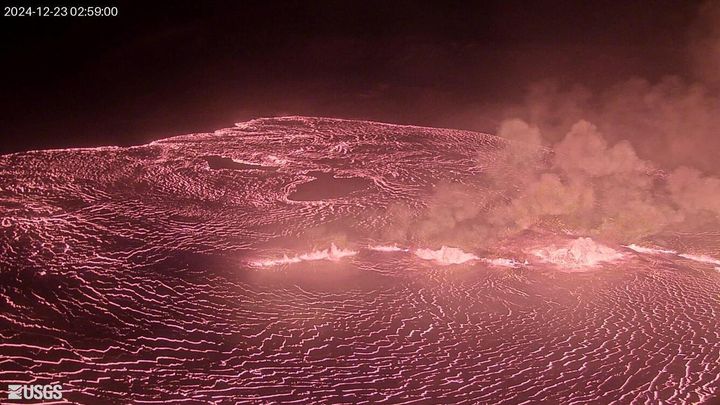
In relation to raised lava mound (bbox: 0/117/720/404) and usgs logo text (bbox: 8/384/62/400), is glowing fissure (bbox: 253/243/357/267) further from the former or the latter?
usgs logo text (bbox: 8/384/62/400)

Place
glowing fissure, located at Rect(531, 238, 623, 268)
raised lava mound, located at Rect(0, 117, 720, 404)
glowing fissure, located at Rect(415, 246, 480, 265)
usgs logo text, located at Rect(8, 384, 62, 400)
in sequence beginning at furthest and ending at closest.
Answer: glowing fissure, located at Rect(531, 238, 623, 268) < glowing fissure, located at Rect(415, 246, 480, 265) < raised lava mound, located at Rect(0, 117, 720, 404) < usgs logo text, located at Rect(8, 384, 62, 400)

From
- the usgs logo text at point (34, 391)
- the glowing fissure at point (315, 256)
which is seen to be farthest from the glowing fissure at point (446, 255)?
the usgs logo text at point (34, 391)

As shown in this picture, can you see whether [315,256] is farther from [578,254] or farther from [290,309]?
[578,254]

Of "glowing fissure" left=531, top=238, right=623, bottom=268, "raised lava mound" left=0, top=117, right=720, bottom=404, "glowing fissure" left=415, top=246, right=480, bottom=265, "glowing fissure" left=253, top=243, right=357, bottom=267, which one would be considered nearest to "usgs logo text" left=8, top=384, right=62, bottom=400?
"raised lava mound" left=0, top=117, right=720, bottom=404

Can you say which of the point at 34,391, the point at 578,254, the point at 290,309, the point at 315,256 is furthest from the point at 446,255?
the point at 34,391

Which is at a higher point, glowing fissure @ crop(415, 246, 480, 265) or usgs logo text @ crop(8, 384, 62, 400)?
glowing fissure @ crop(415, 246, 480, 265)

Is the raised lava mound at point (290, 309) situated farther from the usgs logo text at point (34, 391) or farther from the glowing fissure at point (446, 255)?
the glowing fissure at point (446, 255)

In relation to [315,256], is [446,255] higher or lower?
lower

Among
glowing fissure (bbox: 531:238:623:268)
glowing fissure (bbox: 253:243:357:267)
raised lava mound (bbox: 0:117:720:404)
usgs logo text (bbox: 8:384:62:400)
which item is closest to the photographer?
usgs logo text (bbox: 8:384:62:400)

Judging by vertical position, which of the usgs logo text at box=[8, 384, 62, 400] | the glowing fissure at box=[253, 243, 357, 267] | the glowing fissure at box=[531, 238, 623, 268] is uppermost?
the glowing fissure at box=[253, 243, 357, 267]

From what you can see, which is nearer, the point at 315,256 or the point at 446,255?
the point at 315,256
